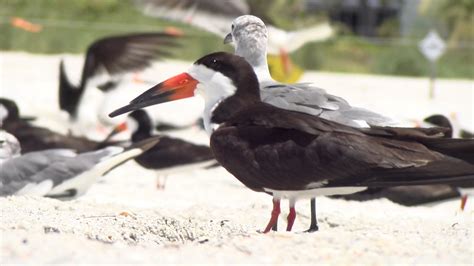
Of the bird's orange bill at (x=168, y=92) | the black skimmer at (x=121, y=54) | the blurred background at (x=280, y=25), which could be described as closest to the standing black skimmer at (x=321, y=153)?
the bird's orange bill at (x=168, y=92)

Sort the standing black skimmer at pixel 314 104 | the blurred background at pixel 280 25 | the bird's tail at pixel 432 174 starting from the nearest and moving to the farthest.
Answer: the bird's tail at pixel 432 174 < the standing black skimmer at pixel 314 104 < the blurred background at pixel 280 25

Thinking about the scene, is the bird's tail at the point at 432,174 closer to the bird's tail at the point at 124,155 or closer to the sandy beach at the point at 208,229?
the sandy beach at the point at 208,229

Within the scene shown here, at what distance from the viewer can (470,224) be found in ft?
15.0

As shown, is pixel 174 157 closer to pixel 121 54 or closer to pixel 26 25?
pixel 121 54

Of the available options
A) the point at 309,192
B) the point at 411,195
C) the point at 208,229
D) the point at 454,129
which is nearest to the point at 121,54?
the point at 454,129

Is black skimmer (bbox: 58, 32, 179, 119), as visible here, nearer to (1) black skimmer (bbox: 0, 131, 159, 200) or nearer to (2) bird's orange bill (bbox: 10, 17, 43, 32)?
(1) black skimmer (bbox: 0, 131, 159, 200)

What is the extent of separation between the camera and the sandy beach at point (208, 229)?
350 cm

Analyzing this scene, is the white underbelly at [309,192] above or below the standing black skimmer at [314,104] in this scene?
below

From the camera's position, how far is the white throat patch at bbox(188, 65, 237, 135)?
4.30 metres

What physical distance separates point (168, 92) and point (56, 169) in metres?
2.42

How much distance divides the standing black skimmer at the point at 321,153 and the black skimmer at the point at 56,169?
8.34 ft

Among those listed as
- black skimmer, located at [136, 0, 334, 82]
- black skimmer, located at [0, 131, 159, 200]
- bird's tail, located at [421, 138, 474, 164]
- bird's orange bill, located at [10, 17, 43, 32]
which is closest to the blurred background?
bird's orange bill, located at [10, 17, 43, 32]

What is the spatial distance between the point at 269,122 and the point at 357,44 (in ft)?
73.1

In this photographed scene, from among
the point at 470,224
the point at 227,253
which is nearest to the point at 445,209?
the point at 470,224
